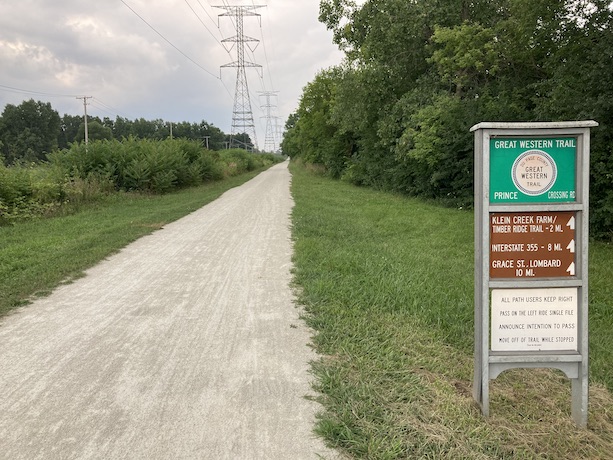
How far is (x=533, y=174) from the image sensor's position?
2926 millimetres

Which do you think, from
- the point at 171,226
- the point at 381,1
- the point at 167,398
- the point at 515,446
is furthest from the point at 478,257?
the point at 381,1

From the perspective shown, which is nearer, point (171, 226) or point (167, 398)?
point (167, 398)

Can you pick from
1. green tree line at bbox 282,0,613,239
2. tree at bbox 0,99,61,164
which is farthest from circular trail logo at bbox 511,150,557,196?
tree at bbox 0,99,61,164

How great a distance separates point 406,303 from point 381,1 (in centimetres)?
1684

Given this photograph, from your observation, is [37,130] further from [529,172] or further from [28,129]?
[529,172]

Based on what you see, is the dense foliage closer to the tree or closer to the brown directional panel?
the brown directional panel

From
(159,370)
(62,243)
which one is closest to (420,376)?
(159,370)

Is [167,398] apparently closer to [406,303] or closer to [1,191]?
[406,303]

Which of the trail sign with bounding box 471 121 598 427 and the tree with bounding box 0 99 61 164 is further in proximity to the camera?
the tree with bounding box 0 99 61 164

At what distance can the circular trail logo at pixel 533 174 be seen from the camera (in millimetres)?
Answer: 2918

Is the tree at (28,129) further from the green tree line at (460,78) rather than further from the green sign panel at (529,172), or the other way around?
the green sign panel at (529,172)

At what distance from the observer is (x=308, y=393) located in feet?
11.0

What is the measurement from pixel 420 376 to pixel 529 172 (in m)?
1.77

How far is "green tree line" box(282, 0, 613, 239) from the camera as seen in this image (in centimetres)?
1046
